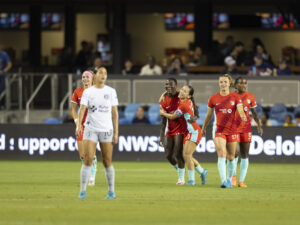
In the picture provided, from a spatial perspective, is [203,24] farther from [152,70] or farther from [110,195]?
[110,195]

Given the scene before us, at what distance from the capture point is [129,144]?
2536 cm

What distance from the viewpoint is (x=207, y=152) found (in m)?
25.1

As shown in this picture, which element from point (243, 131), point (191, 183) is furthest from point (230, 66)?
point (243, 131)

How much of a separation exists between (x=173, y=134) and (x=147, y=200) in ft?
12.2

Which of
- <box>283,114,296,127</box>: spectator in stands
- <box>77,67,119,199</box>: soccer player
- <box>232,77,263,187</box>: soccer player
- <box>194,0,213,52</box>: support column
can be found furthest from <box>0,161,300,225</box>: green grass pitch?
<box>194,0,213,52</box>: support column

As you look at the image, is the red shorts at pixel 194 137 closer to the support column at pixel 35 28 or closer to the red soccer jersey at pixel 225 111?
the red soccer jersey at pixel 225 111

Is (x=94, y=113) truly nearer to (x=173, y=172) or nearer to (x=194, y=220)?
(x=194, y=220)

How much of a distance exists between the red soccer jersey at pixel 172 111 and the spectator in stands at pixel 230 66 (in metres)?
11.8

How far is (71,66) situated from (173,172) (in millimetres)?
11986

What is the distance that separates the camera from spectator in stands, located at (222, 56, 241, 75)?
28.4 meters

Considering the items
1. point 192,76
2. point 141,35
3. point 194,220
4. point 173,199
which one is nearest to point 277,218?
point 194,220

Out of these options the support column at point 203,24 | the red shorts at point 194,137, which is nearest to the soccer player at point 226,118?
the red shorts at point 194,137

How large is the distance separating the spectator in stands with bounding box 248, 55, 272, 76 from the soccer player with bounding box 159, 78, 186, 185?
37.7 ft

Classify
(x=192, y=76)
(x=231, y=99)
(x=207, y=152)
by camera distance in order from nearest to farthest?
(x=231, y=99) → (x=207, y=152) → (x=192, y=76)
